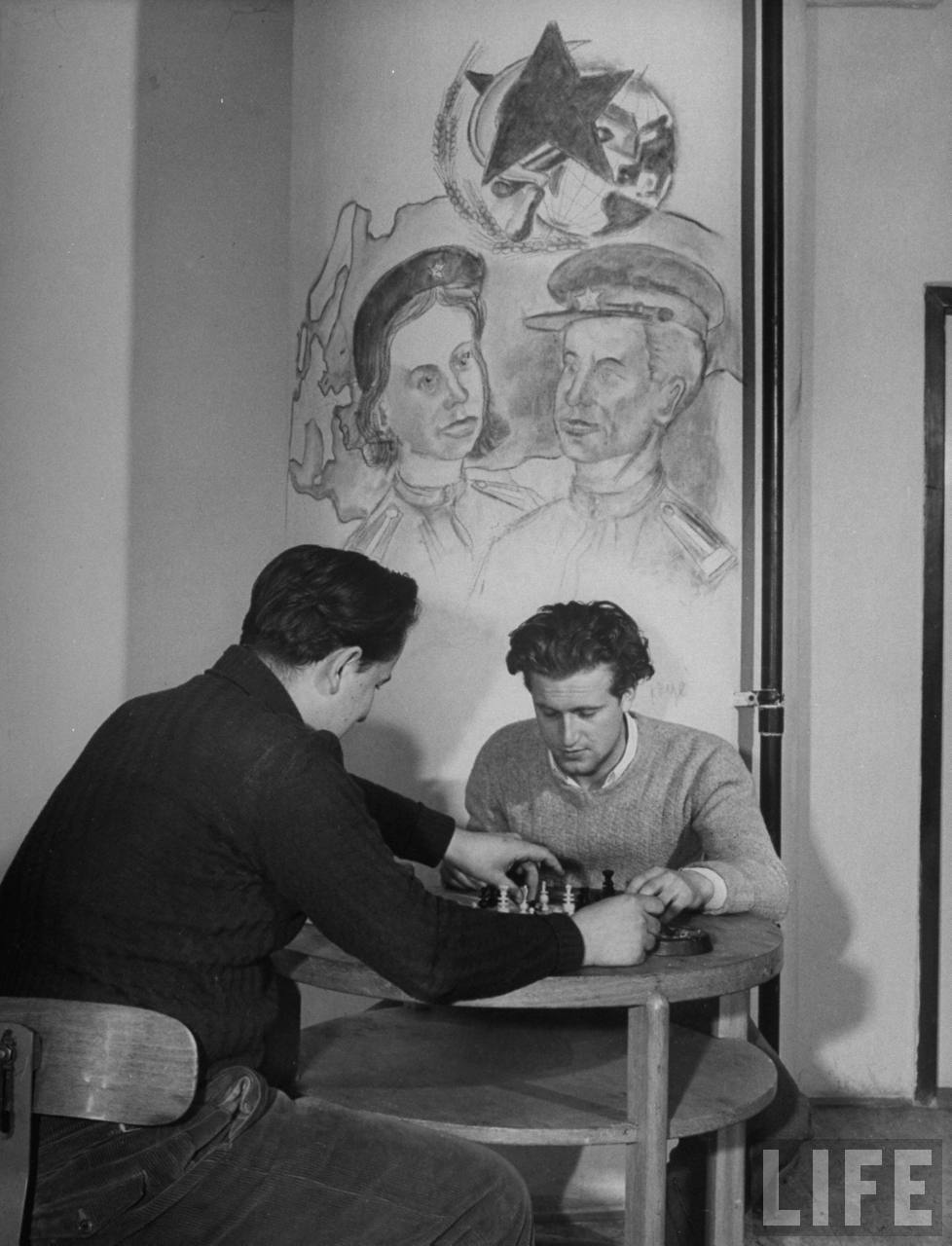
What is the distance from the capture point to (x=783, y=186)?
133 inches

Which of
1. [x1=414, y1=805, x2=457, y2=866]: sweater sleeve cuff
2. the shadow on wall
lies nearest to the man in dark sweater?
[x1=414, y1=805, x2=457, y2=866]: sweater sleeve cuff

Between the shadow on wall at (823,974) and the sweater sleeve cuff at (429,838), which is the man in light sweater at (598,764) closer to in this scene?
the sweater sleeve cuff at (429,838)

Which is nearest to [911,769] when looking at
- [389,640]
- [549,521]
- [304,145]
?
[549,521]

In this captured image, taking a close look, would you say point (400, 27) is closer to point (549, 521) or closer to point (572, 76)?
point (572, 76)

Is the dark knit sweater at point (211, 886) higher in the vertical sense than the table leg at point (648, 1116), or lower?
higher

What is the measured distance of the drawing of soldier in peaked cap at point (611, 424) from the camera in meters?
3.09

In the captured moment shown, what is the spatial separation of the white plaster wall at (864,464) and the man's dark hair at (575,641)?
1.10 meters

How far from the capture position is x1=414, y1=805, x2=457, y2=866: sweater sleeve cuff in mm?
2902

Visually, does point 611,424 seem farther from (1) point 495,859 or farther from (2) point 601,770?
(1) point 495,859

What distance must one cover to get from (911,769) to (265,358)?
7.20 ft

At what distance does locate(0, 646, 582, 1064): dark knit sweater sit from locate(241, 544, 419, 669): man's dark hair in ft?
0.75
